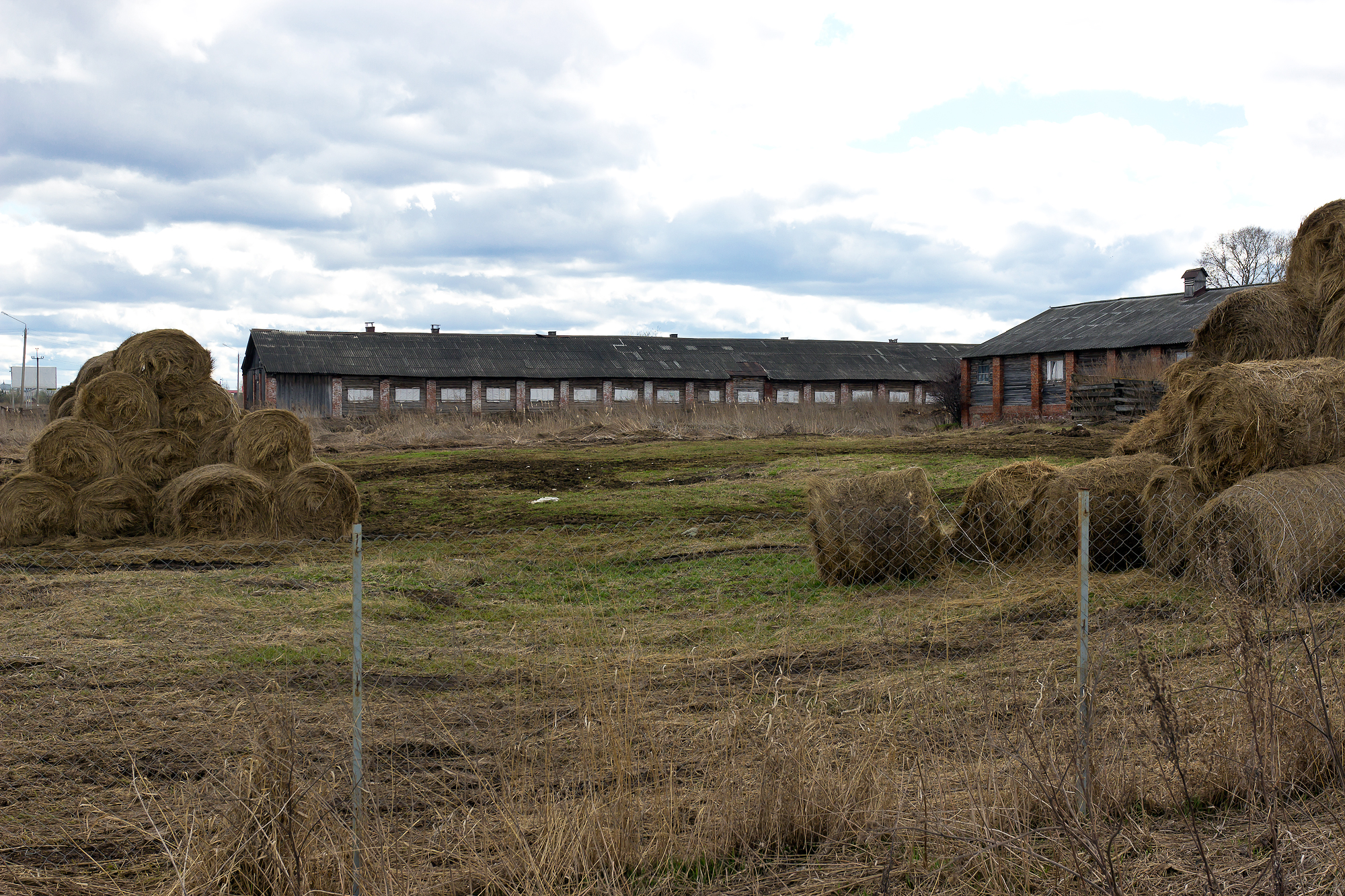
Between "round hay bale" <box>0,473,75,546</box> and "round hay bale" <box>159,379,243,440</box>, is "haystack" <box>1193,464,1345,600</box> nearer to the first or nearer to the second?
"round hay bale" <box>159,379,243,440</box>

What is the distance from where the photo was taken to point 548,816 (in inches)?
160

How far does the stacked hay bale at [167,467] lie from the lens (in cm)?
1357

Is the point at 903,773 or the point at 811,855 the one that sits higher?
the point at 903,773

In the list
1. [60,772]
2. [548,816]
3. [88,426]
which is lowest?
[60,772]

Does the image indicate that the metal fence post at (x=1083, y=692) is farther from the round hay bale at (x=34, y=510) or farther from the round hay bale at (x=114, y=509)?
the round hay bale at (x=34, y=510)

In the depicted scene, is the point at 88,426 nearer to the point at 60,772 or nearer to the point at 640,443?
the point at 60,772

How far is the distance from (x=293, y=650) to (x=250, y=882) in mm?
4321

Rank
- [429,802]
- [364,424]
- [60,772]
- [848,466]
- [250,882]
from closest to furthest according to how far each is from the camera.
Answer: [250,882] < [429,802] < [60,772] < [848,466] < [364,424]

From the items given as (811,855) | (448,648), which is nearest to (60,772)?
(448,648)

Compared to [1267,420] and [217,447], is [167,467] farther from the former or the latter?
[1267,420]

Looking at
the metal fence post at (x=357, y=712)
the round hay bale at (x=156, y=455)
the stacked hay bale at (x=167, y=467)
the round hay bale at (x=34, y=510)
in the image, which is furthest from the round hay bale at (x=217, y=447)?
the metal fence post at (x=357, y=712)

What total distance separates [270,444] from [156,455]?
1627 mm

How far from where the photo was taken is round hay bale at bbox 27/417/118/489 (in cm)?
1391

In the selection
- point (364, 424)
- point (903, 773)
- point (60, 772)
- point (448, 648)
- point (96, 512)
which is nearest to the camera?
point (903, 773)
